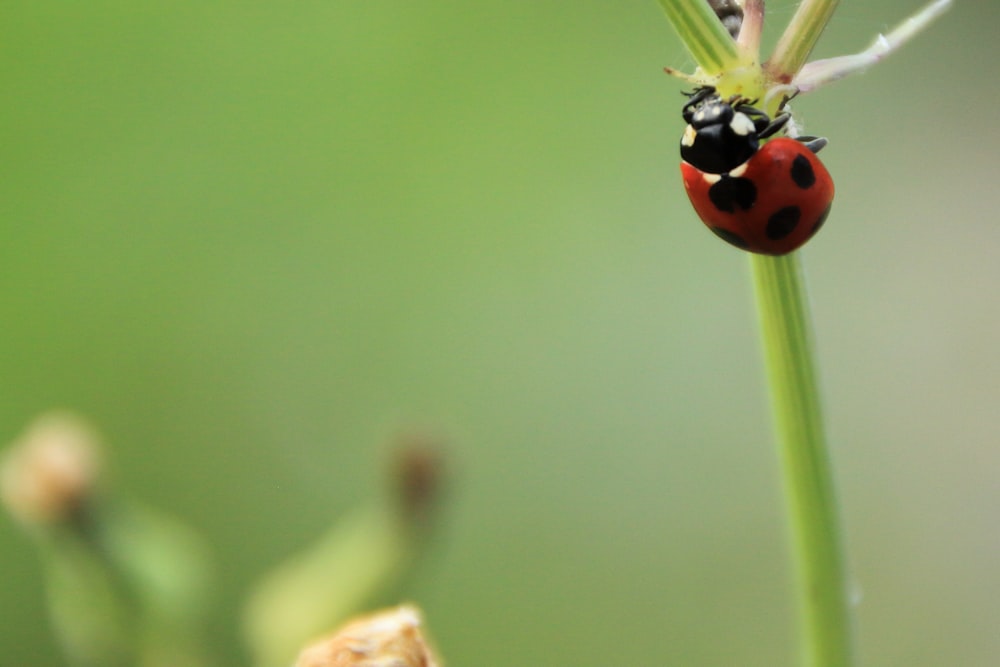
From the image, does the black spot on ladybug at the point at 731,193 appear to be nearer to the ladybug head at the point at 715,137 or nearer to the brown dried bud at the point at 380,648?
the ladybug head at the point at 715,137

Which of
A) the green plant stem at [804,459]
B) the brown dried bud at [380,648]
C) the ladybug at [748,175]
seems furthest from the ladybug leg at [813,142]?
the brown dried bud at [380,648]

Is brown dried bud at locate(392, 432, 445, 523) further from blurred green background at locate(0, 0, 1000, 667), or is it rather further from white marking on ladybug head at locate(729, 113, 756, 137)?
blurred green background at locate(0, 0, 1000, 667)

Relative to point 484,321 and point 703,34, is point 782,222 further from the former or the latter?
point 484,321

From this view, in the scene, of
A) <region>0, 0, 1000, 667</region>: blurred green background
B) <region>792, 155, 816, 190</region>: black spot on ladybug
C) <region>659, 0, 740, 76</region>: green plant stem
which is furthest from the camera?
<region>0, 0, 1000, 667</region>: blurred green background

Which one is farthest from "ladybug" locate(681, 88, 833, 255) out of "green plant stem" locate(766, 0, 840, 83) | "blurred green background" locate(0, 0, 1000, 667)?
"blurred green background" locate(0, 0, 1000, 667)

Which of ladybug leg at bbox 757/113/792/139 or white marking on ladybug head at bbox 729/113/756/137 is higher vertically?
white marking on ladybug head at bbox 729/113/756/137

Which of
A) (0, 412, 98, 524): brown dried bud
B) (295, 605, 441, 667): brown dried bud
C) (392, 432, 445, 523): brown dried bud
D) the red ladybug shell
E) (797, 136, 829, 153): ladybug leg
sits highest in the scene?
(797, 136, 829, 153): ladybug leg
